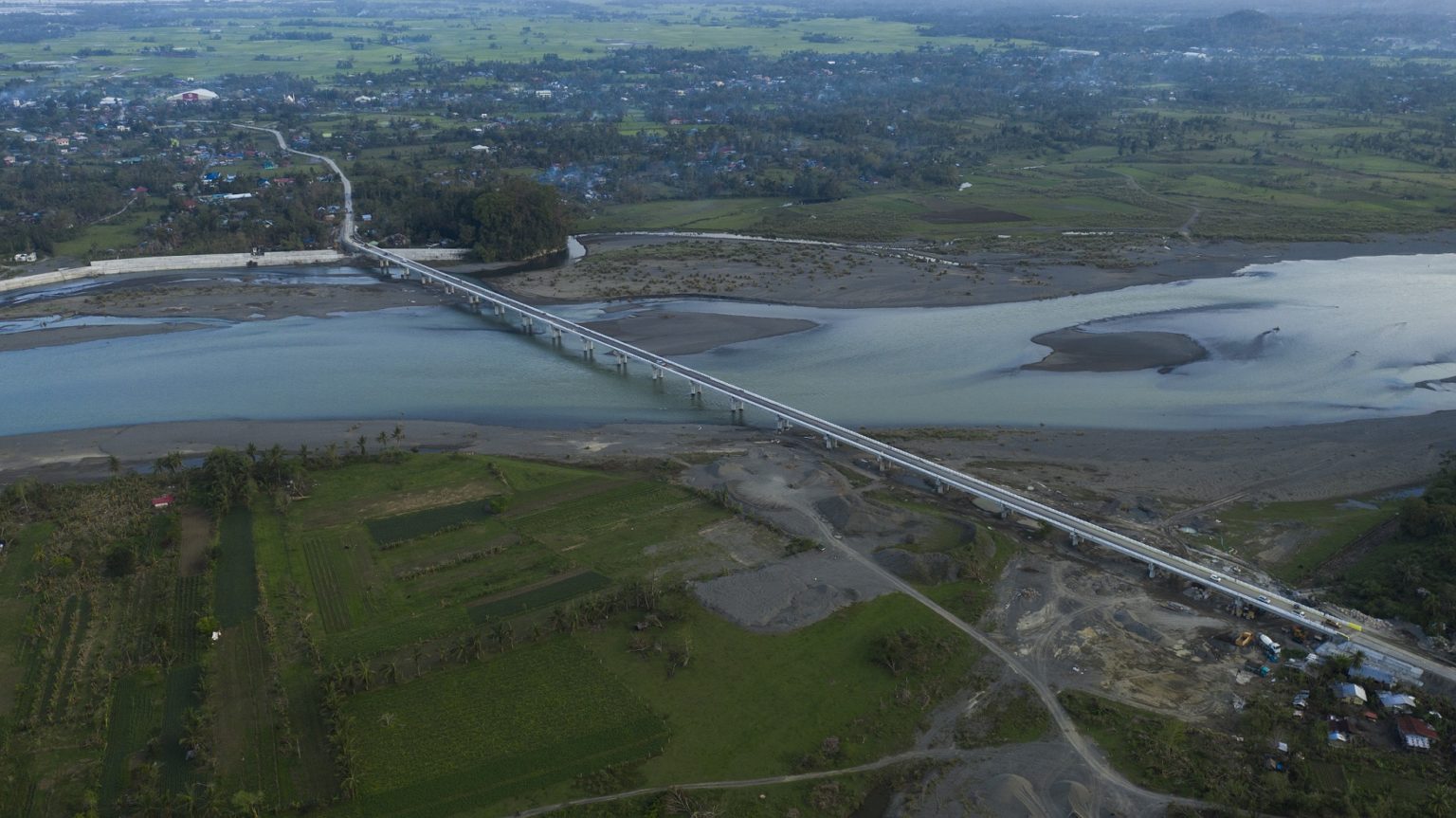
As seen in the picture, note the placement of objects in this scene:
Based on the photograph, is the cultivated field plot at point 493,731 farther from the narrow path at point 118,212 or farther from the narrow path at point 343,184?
the narrow path at point 118,212

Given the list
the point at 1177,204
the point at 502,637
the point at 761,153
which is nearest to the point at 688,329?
the point at 502,637

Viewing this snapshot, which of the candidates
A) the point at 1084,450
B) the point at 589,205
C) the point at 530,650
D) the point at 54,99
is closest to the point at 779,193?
the point at 589,205

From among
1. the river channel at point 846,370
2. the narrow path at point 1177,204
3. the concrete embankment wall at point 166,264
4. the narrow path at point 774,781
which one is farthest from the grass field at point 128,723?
the narrow path at point 1177,204

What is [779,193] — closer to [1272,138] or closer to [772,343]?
[772,343]

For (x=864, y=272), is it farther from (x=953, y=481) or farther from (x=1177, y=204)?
(x=1177, y=204)

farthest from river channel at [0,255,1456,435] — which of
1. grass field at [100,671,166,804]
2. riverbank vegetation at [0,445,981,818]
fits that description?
grass field at [100,671,166,804]
